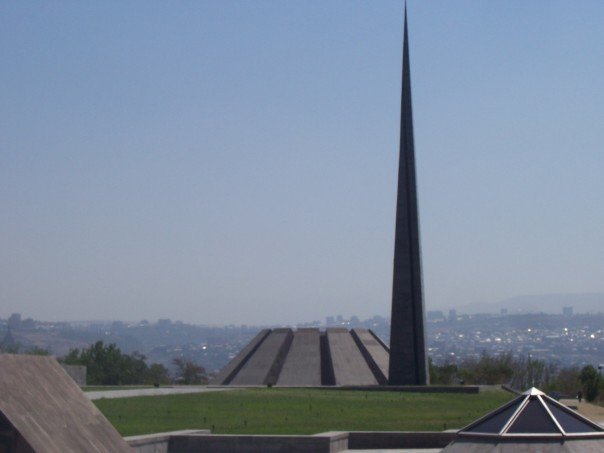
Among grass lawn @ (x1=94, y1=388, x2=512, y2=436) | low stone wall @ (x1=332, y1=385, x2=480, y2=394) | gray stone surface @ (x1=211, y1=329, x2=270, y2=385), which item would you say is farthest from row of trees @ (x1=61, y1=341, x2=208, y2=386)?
grass lawn @ (x1=94, y1=388, x2=512, y2=436)

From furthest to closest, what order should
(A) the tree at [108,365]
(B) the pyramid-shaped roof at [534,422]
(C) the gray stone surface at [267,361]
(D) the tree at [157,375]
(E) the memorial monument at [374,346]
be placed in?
(D) the tree at [157,375]
(A) the tree at [108,365]
(C) the gray stone surface at [267,361]
(E) the memorial monument at [374,346]
(B) the pyramid-shaped roof at [534,422]

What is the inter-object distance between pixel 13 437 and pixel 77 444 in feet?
2.98

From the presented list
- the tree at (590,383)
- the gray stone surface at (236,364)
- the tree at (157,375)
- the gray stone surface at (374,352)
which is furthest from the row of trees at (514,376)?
the tree at (157,375)

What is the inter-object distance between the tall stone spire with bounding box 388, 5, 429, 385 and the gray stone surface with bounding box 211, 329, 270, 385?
6734 mm

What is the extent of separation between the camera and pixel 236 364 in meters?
38.4

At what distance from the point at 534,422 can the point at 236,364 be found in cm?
2857

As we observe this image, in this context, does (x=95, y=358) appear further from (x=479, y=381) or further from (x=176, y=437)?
(x=176, y=437)

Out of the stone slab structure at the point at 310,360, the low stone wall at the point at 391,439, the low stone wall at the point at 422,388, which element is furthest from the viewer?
the stone slab structure at the point at 310,360

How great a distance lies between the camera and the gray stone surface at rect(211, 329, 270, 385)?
36094mm

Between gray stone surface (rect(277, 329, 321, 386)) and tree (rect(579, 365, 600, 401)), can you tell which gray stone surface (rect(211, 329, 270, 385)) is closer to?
gray stone surface (rect(277, 329, 321, 386))

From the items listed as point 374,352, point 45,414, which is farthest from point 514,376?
point 45,414

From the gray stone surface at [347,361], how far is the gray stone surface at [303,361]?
54cm

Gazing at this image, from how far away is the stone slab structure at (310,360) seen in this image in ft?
113

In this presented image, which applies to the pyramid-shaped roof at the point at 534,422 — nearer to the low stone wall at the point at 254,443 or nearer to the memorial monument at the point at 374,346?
the low stone wall at the point at 254,443
